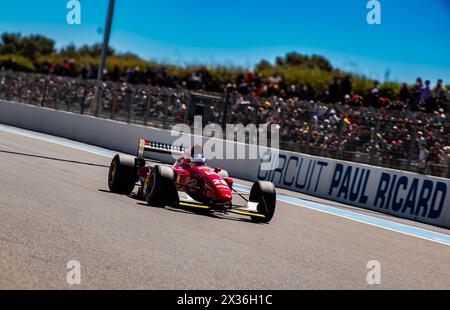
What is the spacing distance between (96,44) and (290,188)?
3620 inches

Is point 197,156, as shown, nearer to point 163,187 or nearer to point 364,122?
point 163,187

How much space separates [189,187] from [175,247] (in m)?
3.12

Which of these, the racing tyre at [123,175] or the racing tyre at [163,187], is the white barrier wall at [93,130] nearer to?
the racing tyre at [123,175]

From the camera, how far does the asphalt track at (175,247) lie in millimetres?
5852

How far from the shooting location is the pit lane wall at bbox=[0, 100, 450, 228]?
14.5m

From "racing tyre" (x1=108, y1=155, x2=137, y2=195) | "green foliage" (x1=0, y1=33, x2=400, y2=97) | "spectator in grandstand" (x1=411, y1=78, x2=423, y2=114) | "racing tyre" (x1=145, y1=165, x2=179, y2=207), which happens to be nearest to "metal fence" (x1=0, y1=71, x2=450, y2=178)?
"spectator in grandstand" (x1=411, y1=78, x2=423, y2=114)

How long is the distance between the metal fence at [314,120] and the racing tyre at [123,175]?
21.5 ft

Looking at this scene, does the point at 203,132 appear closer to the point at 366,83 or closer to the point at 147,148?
the point at 147,148

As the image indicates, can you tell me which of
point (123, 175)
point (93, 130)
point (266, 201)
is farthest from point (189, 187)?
point (93, 130)

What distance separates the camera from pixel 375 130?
16578 mm

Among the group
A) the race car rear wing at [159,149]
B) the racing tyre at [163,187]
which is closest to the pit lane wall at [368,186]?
the race car rear wing at [159,149]

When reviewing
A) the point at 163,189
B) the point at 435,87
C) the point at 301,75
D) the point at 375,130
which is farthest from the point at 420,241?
the point at 301,75

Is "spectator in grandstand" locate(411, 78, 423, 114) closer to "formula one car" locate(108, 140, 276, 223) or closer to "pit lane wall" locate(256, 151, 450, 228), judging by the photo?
"pit lane wall" locate(256, 151, 450, 228)

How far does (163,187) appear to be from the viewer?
10000 millimetres
